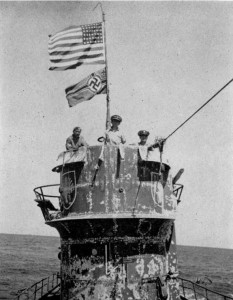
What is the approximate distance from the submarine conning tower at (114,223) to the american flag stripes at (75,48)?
3620mm

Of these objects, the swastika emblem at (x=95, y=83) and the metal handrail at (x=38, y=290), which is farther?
the metal handrail at (x=38, y=290)

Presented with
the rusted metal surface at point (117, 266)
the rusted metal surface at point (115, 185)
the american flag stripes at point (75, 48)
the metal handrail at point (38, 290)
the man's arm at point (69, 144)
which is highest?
the american flag stripes at point (75, 48)

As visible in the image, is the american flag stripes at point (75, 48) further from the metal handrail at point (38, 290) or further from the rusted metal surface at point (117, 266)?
the metal handrail at point (38, 290)

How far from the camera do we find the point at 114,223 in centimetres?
1001

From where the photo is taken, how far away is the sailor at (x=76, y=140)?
1181cm

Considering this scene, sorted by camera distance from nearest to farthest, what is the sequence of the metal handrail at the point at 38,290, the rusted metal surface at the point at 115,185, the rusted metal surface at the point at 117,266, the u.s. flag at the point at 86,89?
1. the rusted metal surface at the point at 117,266
2. the rusted metal surface at the point at 115,185
3. the u.s. flag at the point at 86,89
4. the metal handrail at the point at 38,290

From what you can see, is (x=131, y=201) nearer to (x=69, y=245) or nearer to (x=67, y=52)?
(x=69, y=245)

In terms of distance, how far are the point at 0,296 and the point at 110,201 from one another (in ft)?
98.0

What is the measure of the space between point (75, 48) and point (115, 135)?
12.0ft

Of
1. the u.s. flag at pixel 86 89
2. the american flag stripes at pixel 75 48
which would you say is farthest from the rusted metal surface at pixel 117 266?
the american flag stripes at pixel 75 48

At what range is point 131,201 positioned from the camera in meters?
10.4

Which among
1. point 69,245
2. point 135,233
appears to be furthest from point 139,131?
point 69,245

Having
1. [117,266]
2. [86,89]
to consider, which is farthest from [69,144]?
[117,266]

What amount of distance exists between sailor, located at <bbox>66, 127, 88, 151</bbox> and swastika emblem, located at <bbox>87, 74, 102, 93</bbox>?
182 centimetres
